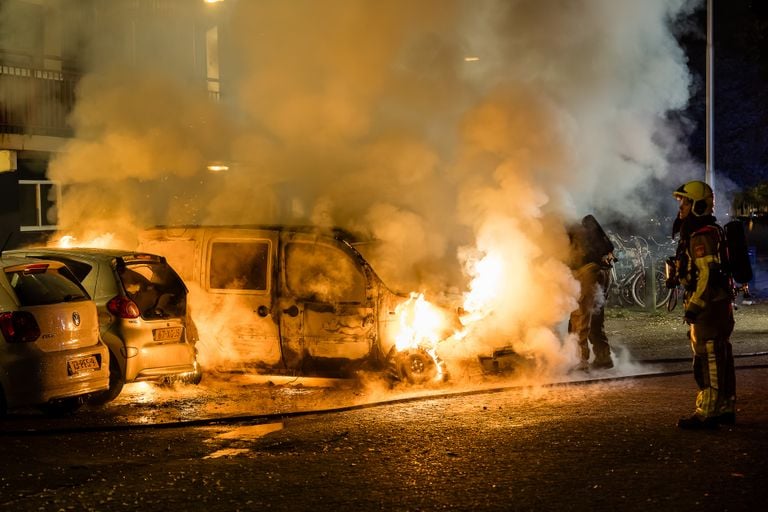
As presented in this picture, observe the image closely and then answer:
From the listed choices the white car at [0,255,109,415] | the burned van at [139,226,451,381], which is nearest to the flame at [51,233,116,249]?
the burned van at [139,226,451,381]

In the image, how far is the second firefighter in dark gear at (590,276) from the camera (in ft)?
34.4

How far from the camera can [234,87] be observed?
15562 millimetres

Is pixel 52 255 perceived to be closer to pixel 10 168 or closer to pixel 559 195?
pixel 559 195

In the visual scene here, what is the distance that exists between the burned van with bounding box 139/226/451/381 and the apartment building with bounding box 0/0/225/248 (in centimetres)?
705

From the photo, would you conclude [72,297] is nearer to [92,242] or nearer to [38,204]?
[92,242]

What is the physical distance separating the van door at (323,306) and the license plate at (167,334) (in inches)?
41.7

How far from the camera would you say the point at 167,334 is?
9.26 meters

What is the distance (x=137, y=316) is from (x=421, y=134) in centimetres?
487

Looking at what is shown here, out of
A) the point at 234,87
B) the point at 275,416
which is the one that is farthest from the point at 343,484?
the point at 234,87

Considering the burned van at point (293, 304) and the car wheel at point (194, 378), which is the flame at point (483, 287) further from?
the car wheel at point (194, 378)

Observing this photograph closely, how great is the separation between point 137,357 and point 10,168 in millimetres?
9441

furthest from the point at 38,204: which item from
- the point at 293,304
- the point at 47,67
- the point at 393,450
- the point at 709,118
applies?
the point at 393,450

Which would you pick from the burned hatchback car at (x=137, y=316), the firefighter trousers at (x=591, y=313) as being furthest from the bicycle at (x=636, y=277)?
the burned hatchback car at (x=137, y=316)

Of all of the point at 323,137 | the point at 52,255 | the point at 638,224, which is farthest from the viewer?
the point at 638,224
